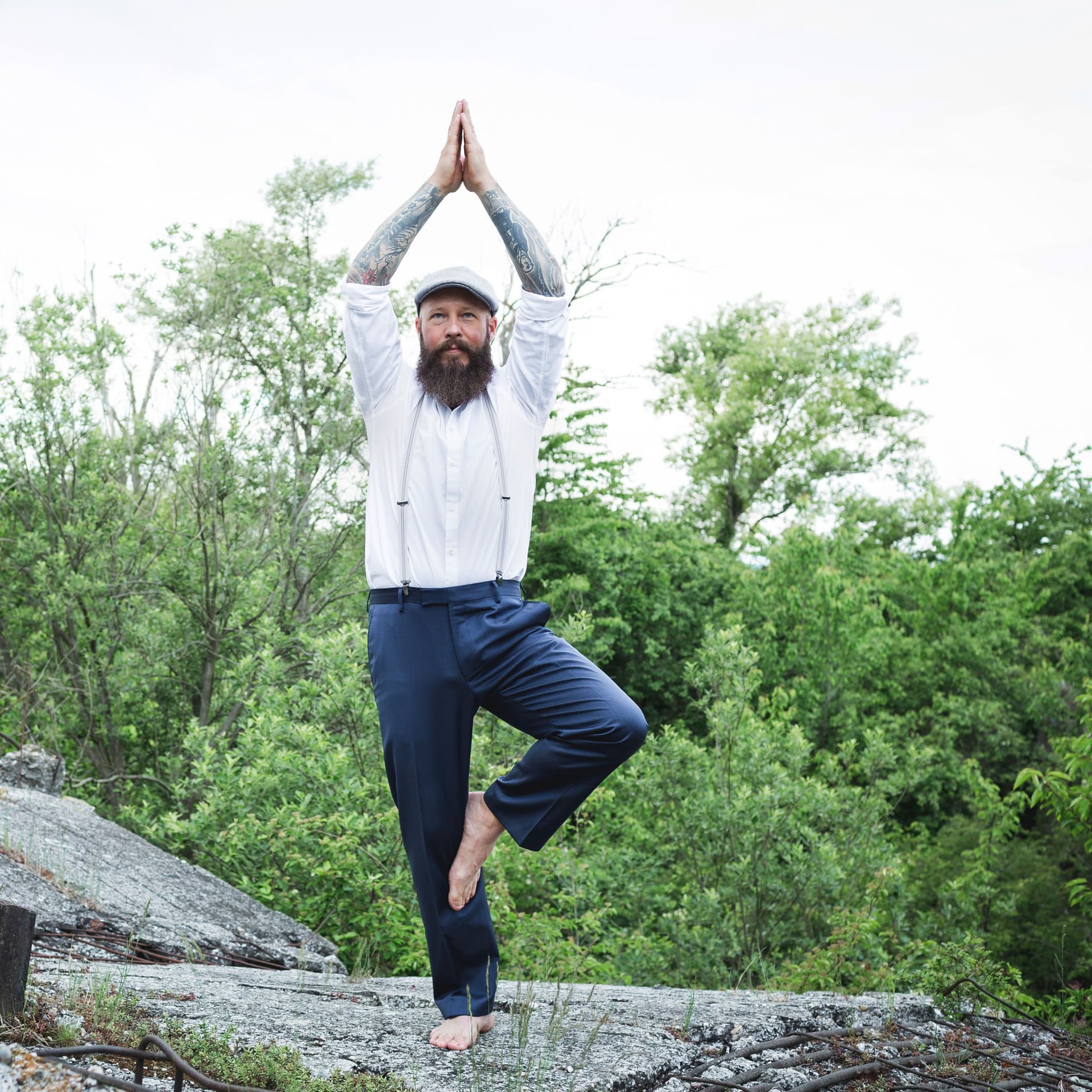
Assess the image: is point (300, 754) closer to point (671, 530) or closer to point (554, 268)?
point (554, 268)

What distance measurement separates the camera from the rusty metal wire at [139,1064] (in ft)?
6.47

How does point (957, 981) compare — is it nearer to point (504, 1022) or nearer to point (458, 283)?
point (504, 1022)

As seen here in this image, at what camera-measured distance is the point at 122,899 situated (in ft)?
14.9

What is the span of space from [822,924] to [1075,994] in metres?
2.40

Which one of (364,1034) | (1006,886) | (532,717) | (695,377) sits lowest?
(1006,886)

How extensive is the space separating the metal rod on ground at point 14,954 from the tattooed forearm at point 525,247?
2176 millimetres

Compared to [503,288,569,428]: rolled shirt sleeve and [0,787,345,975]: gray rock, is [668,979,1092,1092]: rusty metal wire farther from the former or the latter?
[503,288,569,428]: rolled shirt sleeve

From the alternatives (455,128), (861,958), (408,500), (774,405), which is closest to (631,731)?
(408,500)

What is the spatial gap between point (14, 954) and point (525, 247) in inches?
90.5

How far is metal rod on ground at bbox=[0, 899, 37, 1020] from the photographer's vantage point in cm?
215

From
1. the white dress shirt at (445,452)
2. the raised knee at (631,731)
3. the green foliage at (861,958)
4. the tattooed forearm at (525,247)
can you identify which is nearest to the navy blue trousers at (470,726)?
the raised knee at (631,731)

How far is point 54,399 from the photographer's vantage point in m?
10.4

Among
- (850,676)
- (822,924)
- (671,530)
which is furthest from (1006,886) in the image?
(671,530)

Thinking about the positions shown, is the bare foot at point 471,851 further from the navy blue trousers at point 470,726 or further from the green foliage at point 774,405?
the green foliage at point 774,405
